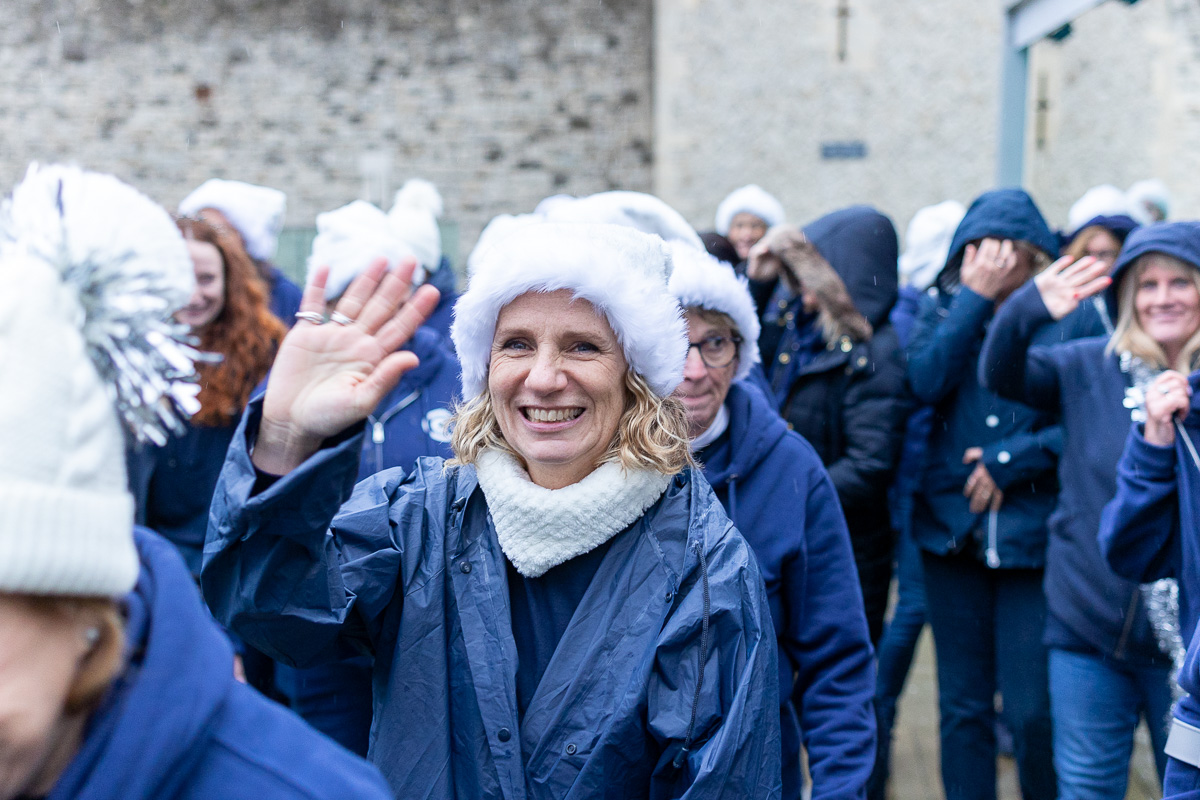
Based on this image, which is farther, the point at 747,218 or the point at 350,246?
the point at 747,218

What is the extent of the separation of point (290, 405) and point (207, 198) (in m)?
3.11

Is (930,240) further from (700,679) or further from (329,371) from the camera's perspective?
(329,371)

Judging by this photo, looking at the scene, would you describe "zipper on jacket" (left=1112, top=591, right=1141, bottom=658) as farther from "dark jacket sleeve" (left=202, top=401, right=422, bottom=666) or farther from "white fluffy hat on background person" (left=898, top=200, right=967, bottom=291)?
"white fluffy hat on background person" (left=898, top=200, right=967, bottom=291)

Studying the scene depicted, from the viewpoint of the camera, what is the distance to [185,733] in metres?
0.97

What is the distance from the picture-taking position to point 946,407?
3.88m

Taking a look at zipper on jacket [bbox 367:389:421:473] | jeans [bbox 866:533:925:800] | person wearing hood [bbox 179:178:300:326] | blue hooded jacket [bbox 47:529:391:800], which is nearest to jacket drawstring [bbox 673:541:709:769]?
blue hooded jacket [bbox 47:529:391:800]

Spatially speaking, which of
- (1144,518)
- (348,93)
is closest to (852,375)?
(1144,518)

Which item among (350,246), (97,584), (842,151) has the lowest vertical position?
(97,584)

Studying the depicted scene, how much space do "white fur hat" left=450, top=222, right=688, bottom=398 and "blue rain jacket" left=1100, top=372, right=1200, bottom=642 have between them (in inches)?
48.5

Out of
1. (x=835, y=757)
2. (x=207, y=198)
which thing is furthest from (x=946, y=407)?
(x=207, y=198)

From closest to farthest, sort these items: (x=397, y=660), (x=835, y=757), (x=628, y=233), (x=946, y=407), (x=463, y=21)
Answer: (x=397, y=660) < (x=628, y=233) < (x=835, y=757) < (x=946, y=407) < (x=463, y=21)

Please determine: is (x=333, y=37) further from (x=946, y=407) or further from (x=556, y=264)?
(x=556, y=264)

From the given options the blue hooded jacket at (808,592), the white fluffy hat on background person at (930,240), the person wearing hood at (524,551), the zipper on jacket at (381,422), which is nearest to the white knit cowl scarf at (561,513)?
the person wearing hood at (524,551)

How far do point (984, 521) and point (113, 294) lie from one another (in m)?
3.13
